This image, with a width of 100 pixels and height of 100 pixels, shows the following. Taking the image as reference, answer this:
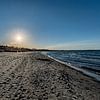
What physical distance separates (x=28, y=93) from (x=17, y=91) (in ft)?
2.32

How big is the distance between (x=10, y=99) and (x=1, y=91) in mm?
1485

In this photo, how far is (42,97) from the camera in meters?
8.04

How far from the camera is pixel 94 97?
8906 millimetres

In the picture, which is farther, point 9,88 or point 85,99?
point 9,88

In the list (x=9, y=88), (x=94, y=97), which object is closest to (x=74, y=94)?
(x=94, y=97)

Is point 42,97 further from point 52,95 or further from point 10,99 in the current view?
point 10,99

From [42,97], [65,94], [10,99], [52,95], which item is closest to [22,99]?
[10,99]

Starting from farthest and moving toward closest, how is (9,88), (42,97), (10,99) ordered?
1. (9,88)
2. (42,97)
3. (10,99)

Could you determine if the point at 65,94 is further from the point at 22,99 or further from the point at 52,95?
the point at 22,99

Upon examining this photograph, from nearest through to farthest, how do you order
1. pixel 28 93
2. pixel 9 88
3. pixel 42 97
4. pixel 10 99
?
pixel 10 99 → pixel 42 97 → pixel 28 93 → pixel 9 88

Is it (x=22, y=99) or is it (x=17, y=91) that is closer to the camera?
(x=22, y=99)

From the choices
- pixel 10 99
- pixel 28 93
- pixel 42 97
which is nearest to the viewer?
pixel 10 99

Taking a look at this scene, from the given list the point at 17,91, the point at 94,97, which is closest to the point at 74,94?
the point at 94,97

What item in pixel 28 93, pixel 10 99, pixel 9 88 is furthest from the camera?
pixel 9 88
